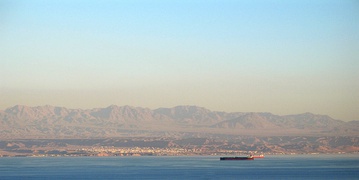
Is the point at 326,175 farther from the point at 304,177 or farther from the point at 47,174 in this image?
the point at 47,174

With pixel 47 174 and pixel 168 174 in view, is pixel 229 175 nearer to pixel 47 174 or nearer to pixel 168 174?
pixel 168 174

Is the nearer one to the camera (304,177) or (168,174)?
(304,177)

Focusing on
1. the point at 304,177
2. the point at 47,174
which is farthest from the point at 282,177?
the point at 47,174

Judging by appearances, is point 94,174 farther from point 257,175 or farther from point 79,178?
point 257,175

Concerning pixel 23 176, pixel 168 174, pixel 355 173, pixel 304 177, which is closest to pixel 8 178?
pixel 23 176

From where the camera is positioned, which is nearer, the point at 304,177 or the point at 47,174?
the point at 304,177

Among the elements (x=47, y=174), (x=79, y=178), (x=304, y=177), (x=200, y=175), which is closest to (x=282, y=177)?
(x=304, y=177)

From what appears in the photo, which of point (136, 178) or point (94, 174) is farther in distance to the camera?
point (94, 174)
